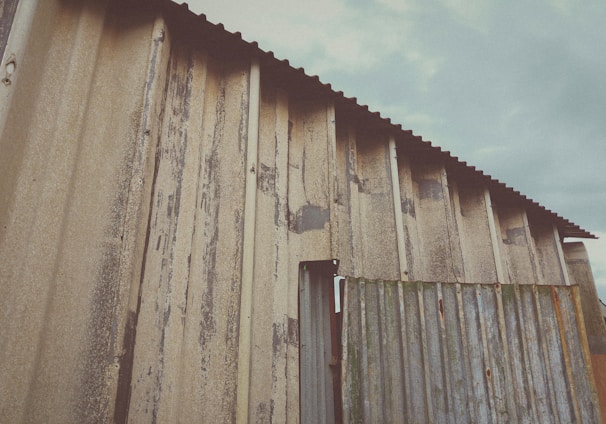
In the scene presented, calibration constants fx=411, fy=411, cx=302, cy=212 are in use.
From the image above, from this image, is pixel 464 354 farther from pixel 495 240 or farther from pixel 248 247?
pixel 495 240

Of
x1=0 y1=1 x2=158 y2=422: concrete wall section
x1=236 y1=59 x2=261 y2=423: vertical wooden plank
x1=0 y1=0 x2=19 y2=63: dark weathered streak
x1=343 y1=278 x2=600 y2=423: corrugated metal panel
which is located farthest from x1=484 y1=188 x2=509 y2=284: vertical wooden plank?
x1=0 y1=0 x2=19 y2=63: dark weathered streak

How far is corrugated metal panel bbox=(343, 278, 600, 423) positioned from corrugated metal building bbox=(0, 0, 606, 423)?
0.02 metres

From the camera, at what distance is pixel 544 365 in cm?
411

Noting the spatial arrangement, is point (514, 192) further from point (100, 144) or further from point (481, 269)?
point (100, 144)

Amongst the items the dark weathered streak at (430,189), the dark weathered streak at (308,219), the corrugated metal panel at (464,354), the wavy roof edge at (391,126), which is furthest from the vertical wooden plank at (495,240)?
the dark weathered streak at (308,219)

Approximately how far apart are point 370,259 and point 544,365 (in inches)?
86.0

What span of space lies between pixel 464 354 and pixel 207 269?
2658 mm

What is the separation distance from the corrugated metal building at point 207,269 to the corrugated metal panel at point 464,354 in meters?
0.02

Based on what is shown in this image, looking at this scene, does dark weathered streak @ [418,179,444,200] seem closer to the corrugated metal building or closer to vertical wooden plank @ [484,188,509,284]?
vertical wooden plank @ [484,188,509,284]

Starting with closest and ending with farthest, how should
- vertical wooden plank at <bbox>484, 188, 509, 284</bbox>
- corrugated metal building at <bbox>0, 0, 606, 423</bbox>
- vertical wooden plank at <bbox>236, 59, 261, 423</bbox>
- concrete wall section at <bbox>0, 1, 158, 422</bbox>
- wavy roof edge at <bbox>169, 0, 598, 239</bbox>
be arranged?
concrete wall section at <bbox>0, 1, 158, 422</bbox>, corrugated metal building at <bbox>0, 0, 606, 423</bbox>, vertical wooden plank at <bbox>236, 59, 261, 423</bbox>, wavy roof edge at <bbox>169, 0, 598, 239</bbox>, vertical wooden plank at <bbox>484, 188, 509, 284</bbox>

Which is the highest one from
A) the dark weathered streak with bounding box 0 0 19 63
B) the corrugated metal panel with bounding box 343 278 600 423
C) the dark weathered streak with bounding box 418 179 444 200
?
the dark weathered streak with bounding box 0 0 19 63

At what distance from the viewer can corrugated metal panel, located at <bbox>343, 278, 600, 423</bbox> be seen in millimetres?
3900

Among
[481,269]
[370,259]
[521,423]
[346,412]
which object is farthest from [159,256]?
[481,269]

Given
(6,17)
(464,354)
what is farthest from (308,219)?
(6,17)
